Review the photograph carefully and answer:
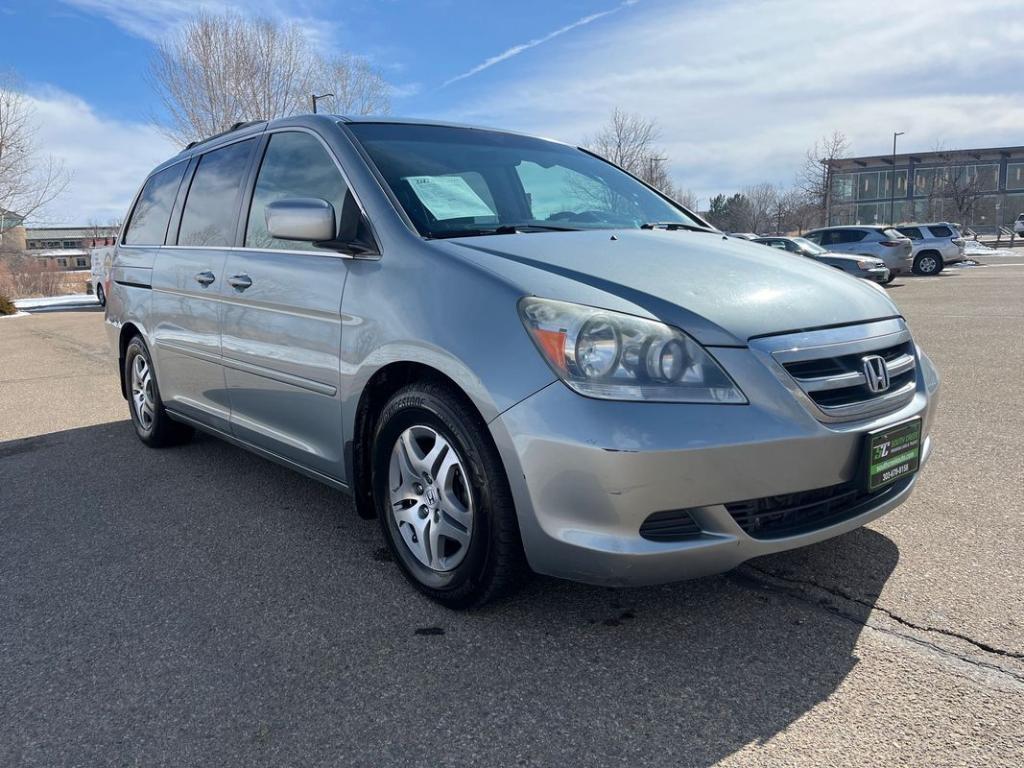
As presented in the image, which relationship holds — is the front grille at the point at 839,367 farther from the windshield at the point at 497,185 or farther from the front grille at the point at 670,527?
the windshield at the point at 497,185

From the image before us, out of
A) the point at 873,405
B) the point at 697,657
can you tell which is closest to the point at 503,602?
the point at 697,657

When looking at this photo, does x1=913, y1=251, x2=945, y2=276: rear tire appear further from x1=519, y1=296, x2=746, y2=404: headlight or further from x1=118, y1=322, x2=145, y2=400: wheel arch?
x1=519, y1=296, x2=746, y2=404: headlight

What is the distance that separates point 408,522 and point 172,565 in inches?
44.0

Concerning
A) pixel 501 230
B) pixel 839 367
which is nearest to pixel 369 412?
pixel 501 230

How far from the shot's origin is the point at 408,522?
2.82 m

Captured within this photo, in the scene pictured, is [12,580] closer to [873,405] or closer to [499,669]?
[499,669]

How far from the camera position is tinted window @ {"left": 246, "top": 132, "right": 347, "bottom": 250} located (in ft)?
10.6

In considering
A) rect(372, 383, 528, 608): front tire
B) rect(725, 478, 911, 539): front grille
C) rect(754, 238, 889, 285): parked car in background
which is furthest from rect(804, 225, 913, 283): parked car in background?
rect(372, 383, 528, 608): front tire

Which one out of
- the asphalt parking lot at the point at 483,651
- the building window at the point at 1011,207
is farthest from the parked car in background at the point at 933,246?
the building window at the point at 1011,207

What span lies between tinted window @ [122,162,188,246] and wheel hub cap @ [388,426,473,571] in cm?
278

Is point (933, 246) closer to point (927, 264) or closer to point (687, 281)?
point (927, 264)

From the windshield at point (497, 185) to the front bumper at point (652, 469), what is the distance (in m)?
1.02

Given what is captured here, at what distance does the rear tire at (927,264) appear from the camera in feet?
82.3

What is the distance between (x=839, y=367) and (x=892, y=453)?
0.35m
